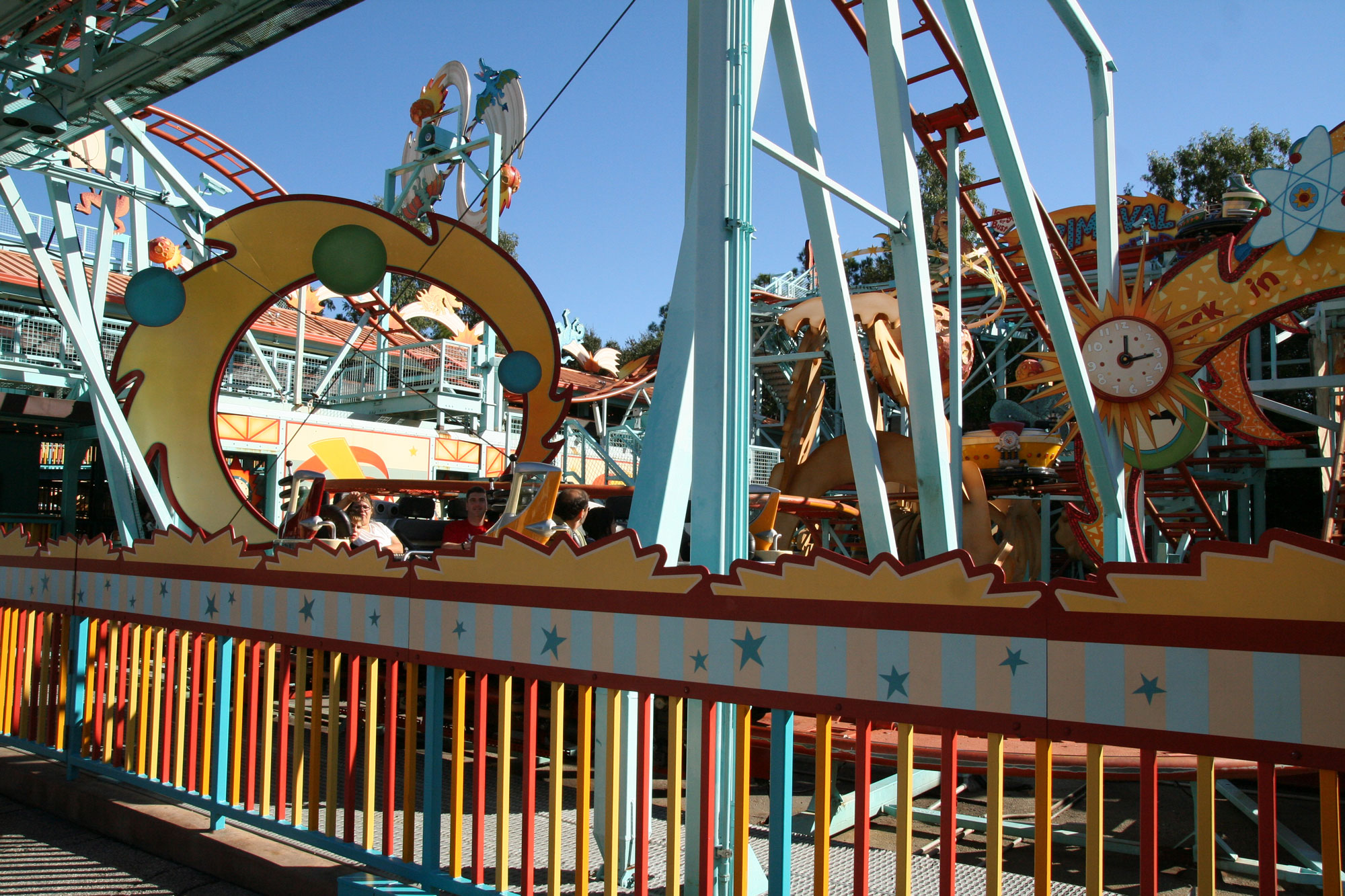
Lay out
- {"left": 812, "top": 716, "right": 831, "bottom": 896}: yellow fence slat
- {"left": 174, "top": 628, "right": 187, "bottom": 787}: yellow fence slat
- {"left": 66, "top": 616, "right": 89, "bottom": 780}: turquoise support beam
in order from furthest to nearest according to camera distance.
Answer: {"left": 66, "top": 616, "right": 89, "bottom": 780}: turquoise support beam, {"left": 174, "top": 628, "right": 187, "bottom": 787}: yellow fence slat, {"left": 812, "top": 716, "right": 831, "bottom": 896}: yellow fence slat

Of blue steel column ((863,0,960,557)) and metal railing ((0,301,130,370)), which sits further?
metal railing ((0,301,130,370))

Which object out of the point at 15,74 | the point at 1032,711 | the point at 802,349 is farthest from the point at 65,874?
the point at 802,349

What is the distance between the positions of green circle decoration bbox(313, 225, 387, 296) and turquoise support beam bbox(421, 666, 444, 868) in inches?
138

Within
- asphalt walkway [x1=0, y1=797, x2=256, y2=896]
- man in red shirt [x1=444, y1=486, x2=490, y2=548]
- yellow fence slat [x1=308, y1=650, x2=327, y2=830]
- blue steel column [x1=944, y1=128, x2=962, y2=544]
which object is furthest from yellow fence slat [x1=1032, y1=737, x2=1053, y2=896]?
man in red shirt [x1=444, y1=486, x2=490, y2=548]

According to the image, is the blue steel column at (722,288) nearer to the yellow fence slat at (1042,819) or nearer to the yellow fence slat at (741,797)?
the yellow fence slat at (741,797)

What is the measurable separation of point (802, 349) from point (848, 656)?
11625 millimetres

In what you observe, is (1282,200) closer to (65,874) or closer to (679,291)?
(679,291)

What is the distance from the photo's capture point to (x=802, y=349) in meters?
14.1

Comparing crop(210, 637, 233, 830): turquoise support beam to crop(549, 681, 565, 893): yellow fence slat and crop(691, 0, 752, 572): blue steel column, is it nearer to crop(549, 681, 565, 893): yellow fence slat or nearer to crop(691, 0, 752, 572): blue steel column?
crop(549, 681, 565, 893): yellow fence slat

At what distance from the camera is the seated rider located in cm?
695

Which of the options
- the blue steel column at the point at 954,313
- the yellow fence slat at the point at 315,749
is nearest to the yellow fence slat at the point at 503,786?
the yellow fence slat at the point at 315,749

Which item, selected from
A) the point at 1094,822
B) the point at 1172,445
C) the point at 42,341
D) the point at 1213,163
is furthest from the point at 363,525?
the point at 1213,163

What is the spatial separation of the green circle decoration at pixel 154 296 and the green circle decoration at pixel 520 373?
8.10ft

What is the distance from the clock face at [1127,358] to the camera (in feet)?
25.4
